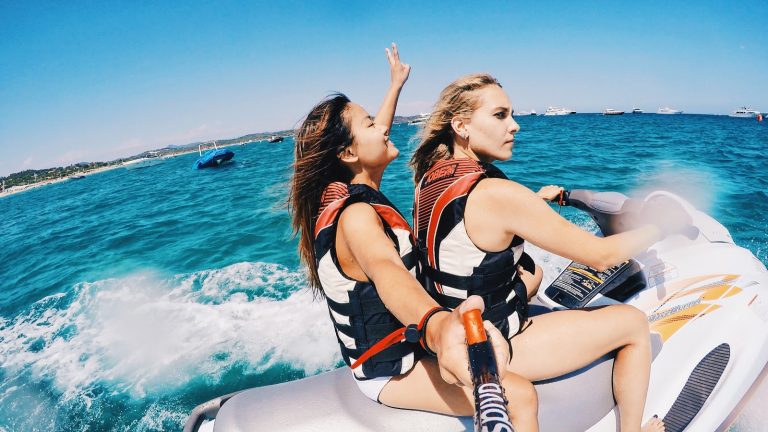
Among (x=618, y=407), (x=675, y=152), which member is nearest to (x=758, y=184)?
(x=675, y=152)

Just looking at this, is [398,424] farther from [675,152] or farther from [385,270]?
[675,152]

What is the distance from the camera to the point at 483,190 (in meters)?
1.67

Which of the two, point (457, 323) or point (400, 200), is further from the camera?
point (400, 200)

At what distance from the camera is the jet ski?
74.9 inches

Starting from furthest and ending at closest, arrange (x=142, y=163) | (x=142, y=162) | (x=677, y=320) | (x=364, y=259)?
(x=142, y=162)
(x=142, y=163)
(x=677, y=320)
(x=364, y=259)

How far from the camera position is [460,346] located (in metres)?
0.92

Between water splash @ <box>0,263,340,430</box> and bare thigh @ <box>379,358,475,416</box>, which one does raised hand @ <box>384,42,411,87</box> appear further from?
water splash @ <box>0,263,340,430</box>

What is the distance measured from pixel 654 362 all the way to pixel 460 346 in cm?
200

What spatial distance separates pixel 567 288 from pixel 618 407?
0.96 meters

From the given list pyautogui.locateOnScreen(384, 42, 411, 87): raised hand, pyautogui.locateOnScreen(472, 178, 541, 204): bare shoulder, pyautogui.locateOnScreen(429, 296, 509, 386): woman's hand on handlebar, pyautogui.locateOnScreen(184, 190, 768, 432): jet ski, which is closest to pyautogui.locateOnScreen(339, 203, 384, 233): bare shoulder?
pyautogui.locateOnScreen(472, 178, 541, 204): bare shoulder

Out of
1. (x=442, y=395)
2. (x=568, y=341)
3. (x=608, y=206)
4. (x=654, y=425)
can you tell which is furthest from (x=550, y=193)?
(x=442, y=395)

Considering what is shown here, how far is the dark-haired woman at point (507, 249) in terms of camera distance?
5.43 feet

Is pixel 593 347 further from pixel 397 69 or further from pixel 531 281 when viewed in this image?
pixel 397 69

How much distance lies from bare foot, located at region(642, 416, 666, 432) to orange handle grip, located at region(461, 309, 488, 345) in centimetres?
205
